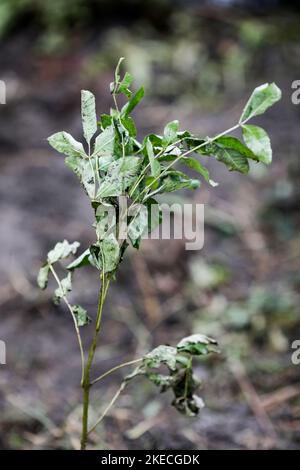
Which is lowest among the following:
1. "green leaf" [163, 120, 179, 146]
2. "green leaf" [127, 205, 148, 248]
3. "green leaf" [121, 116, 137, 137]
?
"green leaf" [127, 205, 148, 248]

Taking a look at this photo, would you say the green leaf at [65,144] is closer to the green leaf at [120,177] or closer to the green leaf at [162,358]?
the green leaf at [120,177]

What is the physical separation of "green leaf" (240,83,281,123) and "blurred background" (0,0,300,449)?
115cm

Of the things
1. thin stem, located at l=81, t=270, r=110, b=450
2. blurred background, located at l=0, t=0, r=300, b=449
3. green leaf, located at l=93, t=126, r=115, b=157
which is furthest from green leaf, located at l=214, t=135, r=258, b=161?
blurred background, located at l=0, t=0, r=300, b=449

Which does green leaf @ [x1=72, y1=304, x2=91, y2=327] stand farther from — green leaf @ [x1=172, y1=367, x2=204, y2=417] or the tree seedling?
green leaf @ [x1=172, y1=367, x2=204, y2=417]

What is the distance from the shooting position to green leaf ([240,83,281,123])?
1139mm

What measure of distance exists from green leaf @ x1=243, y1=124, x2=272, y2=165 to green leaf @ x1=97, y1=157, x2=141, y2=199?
229 millimetres

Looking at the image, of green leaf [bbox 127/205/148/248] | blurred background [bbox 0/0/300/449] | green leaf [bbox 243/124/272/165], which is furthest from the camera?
blurred background [bbox 0/0/300/449]

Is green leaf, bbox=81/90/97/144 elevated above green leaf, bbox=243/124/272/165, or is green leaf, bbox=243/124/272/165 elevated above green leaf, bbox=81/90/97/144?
green leaf, bbox=81/90/97/144

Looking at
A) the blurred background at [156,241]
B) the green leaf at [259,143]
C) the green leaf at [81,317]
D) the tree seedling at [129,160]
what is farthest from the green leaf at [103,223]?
the blurred background at [156,241]

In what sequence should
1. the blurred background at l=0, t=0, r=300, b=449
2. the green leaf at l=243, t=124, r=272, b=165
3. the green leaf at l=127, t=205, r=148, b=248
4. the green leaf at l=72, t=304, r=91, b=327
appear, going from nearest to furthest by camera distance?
the green leaf at l=243, t=124, r=272, b=165 → the green leaf at l=127, t=205, r=148, b=248 → the green leaf at l=72, t=304, r=91, b=327 → the blurred background at l=0, t=0, r=300, b=449

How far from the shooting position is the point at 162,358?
129 cm

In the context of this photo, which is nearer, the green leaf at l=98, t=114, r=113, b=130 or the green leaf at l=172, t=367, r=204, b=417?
the green leaf at l=98, t=114, r=113, b=130

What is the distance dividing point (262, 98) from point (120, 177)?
326 millimetres
